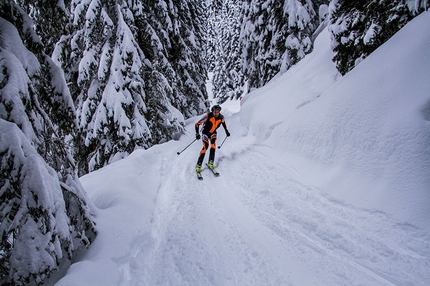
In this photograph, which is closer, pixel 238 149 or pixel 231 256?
pixel 231 256

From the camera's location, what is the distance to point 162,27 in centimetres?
1254

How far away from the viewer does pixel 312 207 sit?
3.88 meters

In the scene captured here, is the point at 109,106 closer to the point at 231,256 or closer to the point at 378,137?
the point at 231,256

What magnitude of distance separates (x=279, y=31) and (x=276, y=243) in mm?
14172

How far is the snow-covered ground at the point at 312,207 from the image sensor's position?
2.68 meters

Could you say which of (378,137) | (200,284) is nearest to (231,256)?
(200,284)

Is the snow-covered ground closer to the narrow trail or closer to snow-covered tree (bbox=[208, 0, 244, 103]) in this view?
the narrow trail

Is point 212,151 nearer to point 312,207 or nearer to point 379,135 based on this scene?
point 312,207

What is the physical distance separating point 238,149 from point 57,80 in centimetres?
622

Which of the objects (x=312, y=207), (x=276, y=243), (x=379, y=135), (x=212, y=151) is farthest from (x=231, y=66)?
(x=276, y=243)

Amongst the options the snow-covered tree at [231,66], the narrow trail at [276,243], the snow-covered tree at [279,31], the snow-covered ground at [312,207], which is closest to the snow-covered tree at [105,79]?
the snow-covered ground at [312,207]

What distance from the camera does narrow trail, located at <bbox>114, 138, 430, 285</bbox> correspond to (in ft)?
8.52

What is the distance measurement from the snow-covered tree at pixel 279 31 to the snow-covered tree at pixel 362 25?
22.2 feet

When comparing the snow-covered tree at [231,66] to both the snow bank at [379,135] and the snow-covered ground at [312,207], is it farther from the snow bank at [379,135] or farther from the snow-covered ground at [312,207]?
the snow-covered ground at [312,207]
